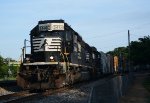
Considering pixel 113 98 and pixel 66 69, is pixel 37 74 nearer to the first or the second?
pixel 66 69

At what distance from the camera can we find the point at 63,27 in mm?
28312

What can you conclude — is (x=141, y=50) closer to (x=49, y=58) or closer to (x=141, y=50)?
(x=141, y=50)

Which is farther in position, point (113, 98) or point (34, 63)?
point (34, 63)

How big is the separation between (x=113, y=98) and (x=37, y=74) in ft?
38.7

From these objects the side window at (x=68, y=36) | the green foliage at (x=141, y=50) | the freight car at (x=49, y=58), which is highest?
the green foliage at (x=141, y=50)

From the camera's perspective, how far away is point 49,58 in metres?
27.2

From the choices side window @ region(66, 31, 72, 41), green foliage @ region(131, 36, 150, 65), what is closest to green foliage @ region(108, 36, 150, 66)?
green foliage @ region(131, 36, 150, 65)

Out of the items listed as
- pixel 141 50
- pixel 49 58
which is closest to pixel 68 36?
pixel 49 58

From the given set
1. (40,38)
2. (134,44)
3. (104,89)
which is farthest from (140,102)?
(134,44)

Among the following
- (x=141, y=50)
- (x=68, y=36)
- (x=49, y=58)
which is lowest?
(x=49, y=58)

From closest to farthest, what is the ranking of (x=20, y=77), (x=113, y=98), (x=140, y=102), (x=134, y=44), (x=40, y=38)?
(x=113, y=98), (x=140, y=102), (x=20, y=77), (x=40, y=38), (x=134, y=44)

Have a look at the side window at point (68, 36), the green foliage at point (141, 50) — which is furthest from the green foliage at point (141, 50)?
the side window at point (68, 36)

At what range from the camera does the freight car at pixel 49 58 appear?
84.6ft

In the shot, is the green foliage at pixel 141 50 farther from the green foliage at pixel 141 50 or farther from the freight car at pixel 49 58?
the freight car at pixel 49 58
